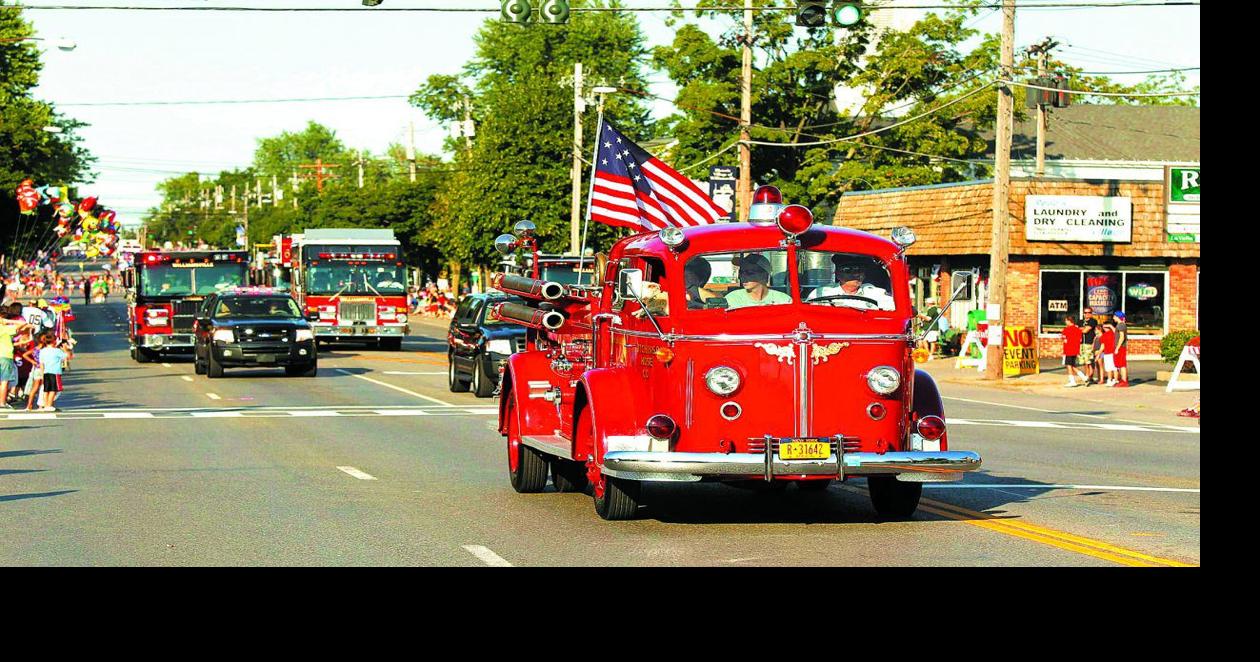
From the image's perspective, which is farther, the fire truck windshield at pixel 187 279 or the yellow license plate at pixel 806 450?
the fire truck windshield at pixel 187 279


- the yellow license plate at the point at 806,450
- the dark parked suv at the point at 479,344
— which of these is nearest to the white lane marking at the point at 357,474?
the yellow license plate at the point at 806,450

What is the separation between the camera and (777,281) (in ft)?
40.8

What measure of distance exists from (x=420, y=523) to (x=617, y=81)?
76.7 metres

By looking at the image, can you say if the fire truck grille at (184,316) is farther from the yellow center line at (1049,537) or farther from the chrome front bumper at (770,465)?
the chrome front bumper at (770,465)

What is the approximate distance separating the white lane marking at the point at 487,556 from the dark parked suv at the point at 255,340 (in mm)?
24265

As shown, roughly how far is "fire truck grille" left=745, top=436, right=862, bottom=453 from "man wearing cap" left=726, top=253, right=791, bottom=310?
104 centimetres

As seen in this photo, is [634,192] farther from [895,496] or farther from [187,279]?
[187,279]

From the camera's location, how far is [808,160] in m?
61.8

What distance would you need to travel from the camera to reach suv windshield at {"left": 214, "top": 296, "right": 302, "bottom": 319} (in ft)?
118

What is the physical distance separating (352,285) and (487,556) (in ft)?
121

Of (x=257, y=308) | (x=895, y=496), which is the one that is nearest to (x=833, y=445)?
(x=895, y=496)

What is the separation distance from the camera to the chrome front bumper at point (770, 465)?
1155 centimetres

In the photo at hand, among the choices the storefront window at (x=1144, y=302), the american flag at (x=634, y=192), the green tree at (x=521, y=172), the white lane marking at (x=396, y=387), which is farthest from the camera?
the green tree at (x=521, y=172)
